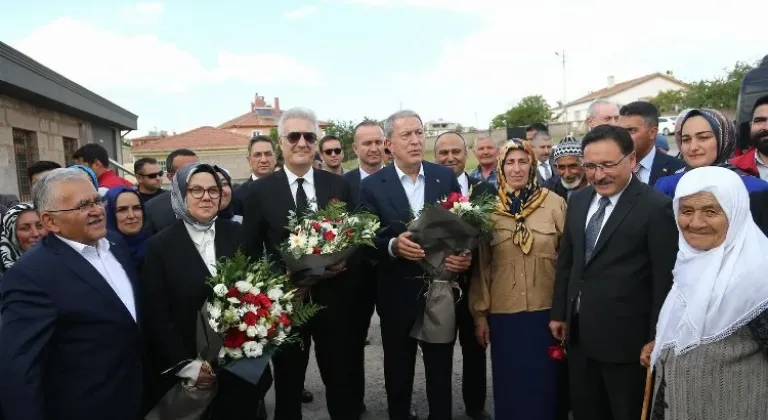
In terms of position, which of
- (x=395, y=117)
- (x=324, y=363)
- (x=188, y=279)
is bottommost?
(x=324, y=363)

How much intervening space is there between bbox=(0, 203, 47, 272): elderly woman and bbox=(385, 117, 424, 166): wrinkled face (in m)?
2.56

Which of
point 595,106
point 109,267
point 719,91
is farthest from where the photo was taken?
point 719,91

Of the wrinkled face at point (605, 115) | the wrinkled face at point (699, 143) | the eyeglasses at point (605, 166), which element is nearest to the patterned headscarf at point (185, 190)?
the eyeglasses at point (605, 166)

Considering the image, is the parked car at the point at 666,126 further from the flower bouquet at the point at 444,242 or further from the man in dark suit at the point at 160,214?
the man in dark suit at the point at 160,214

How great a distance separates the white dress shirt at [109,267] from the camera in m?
2.71

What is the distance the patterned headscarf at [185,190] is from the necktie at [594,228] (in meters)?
2.19

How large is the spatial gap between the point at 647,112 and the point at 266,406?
4223mm

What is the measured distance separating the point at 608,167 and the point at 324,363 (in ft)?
7.51

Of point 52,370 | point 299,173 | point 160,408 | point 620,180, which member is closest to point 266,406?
point 160,408

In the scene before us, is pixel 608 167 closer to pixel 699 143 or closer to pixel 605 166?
pixel 605 166

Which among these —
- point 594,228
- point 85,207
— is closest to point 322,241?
point 85,207

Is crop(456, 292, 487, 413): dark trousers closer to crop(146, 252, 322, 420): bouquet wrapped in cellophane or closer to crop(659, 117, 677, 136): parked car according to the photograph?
crop(146, 252, 322, 420): bouquet wrapped in cellophane

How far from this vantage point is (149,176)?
5.91 metres

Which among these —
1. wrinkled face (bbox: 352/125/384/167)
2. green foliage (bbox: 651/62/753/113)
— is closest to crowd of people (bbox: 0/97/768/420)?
wrinkled face (bbox: 352/125/384/167)
